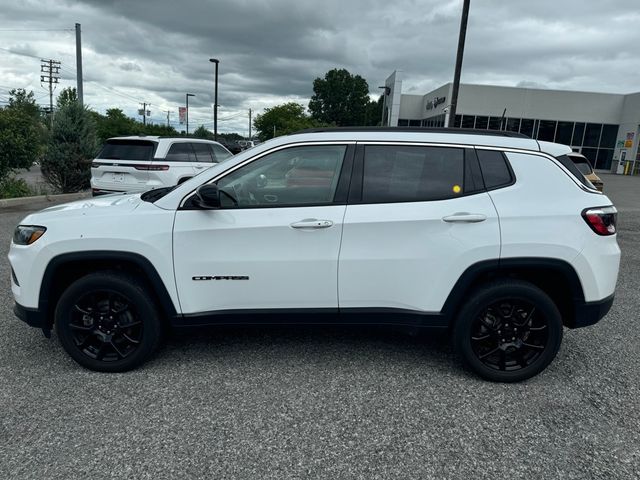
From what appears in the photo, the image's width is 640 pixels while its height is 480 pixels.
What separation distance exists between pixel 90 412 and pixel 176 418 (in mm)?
560

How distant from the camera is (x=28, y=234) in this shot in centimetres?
326

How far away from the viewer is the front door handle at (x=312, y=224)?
10.3 ft

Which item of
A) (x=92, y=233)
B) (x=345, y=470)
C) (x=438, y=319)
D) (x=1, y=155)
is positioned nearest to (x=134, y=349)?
(x=92, y=233)

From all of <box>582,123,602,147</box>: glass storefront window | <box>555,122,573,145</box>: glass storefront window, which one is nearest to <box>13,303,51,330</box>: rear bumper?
<box>555,122,573,145</box>: glass storefront window

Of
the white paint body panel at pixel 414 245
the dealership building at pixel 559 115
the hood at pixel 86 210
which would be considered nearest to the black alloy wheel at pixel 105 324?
the hood at pixel 86 210

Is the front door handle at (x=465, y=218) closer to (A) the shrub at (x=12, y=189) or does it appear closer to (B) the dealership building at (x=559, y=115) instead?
(A) the shrub at (x=12, y=189)

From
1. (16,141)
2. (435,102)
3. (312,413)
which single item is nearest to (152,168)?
(16,141)

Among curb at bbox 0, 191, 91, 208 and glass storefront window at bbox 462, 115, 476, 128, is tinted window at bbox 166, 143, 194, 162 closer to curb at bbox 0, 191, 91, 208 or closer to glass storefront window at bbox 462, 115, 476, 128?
curb at bbox 0, 191, 91, 208

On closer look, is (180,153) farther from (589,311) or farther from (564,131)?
(564,131)

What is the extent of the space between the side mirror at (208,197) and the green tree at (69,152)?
12.1m

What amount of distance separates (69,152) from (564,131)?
3587 centimetres

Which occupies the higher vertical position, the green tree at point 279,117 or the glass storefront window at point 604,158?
the green tree at point 279,117

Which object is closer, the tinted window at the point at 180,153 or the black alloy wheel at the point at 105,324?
the black alloy wheel at the point at 105,324

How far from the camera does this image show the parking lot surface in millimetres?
2486
